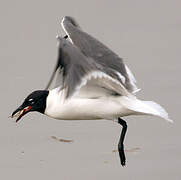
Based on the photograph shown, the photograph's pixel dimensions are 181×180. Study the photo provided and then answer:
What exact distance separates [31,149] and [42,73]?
2.03m

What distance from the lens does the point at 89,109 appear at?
8164 mm

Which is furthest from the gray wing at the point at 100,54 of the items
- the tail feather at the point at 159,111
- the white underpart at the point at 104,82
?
the tail feather at the point at 159,111

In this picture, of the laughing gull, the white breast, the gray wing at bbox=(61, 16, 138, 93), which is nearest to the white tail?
the laughing gull

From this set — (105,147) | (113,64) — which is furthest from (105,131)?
(113,64)

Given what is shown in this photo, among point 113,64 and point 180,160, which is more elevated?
point 113,64

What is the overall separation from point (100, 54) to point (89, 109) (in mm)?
618

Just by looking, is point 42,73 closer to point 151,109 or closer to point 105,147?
point 105,147

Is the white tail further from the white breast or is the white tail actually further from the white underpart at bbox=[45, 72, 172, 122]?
the white breast

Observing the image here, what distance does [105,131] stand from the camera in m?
9.16

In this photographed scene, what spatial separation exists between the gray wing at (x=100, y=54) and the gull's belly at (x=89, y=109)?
228 millimetres

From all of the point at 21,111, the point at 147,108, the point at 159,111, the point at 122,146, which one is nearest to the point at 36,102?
the point at 21,111

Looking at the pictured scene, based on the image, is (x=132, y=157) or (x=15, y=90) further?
(x=15, y=90)

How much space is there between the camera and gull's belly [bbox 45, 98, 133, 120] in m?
8.15

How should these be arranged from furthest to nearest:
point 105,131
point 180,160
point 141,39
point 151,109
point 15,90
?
point 141,39 < point 15,90 < point 105,131 < point 180,160 < point 151,109
